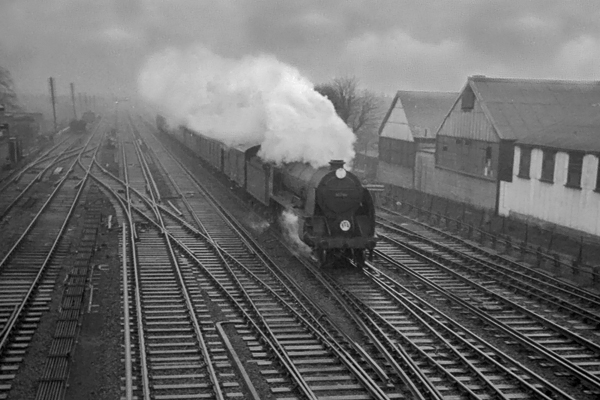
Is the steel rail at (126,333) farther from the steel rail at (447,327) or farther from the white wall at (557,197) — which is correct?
the white wall at (557,197)

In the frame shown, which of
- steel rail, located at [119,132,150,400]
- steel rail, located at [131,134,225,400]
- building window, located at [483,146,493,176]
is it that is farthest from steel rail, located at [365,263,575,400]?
building window, located at [483,146,493,176]

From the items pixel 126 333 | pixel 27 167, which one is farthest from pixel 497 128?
pixel 27 167

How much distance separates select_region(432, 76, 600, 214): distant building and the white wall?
4.6 inches

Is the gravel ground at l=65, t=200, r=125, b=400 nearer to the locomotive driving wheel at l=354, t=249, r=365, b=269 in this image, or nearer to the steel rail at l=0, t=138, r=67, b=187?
the locomotive driving wheel at l=354, t=249, r=365, b=269

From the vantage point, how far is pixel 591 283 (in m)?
15.7

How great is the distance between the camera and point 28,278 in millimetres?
14773

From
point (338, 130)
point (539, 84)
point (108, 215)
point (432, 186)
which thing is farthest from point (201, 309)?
point (539, 84)

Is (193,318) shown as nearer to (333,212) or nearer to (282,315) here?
(282,315)

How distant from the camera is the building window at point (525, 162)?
22.5m

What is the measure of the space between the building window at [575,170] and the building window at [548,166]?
89 centimetres

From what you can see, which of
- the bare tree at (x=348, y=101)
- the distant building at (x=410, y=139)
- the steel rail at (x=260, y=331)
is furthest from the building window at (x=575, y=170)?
the bare tree at (x=348, y=101)

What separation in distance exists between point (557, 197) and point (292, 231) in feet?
31.1

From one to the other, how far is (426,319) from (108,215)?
578 inches

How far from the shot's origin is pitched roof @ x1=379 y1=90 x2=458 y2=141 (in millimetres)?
33469
